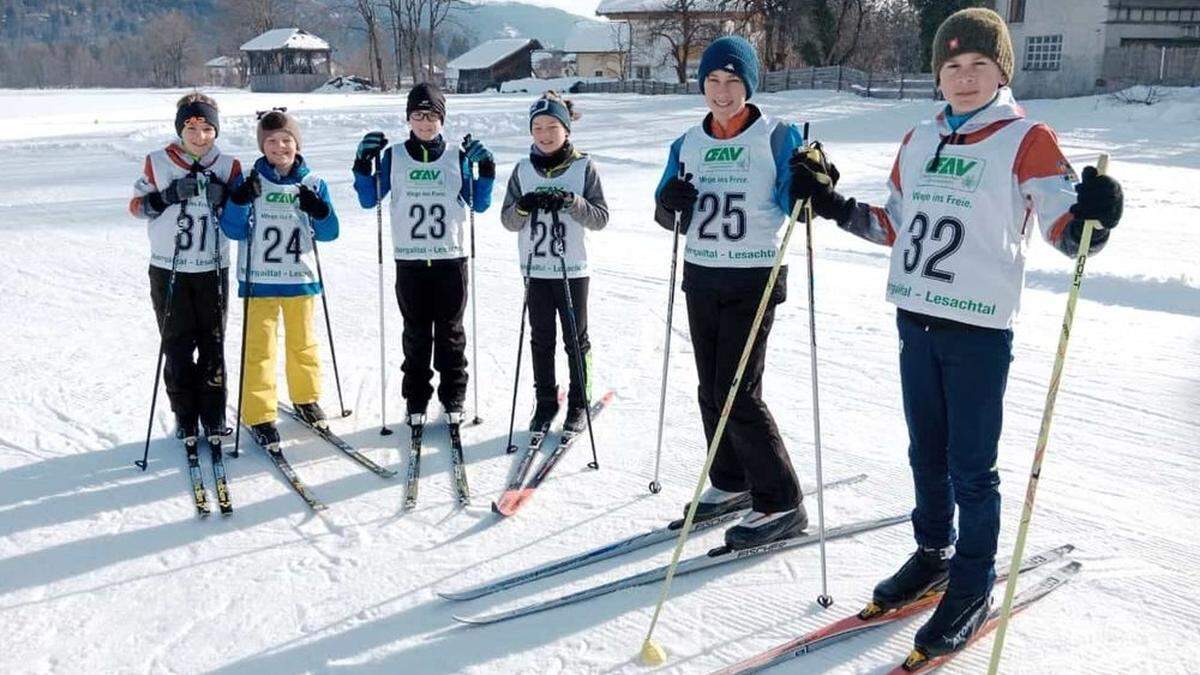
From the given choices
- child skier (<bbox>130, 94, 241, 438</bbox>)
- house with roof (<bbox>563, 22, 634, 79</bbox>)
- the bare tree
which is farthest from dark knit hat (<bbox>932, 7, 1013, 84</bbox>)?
house with roof (<bbox>563, 22, 634, 79</bbox>)

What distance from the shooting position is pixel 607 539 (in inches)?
146

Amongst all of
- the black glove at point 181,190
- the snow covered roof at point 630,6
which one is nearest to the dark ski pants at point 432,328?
the black glove at point 181,190

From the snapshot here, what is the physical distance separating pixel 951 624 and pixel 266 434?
334 cm

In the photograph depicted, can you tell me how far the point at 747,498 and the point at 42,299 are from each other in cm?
651

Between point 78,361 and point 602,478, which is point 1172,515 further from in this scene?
point 78,361

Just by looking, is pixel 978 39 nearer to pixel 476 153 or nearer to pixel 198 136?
pixel 476 153

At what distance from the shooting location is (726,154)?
340 centimetres

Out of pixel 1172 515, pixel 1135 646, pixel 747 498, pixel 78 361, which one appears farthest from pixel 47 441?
pixel 1172 515

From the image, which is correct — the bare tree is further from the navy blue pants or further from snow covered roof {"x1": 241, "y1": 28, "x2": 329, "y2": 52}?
the navy blue pants

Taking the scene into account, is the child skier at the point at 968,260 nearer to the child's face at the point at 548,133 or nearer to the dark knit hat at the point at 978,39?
the dark knit hat at the point at 978,39

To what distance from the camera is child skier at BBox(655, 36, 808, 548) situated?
336cm

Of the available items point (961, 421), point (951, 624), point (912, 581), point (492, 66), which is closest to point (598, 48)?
point (492, 66)

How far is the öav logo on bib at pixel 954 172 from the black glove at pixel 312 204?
2959mm

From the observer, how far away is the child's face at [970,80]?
265cm
